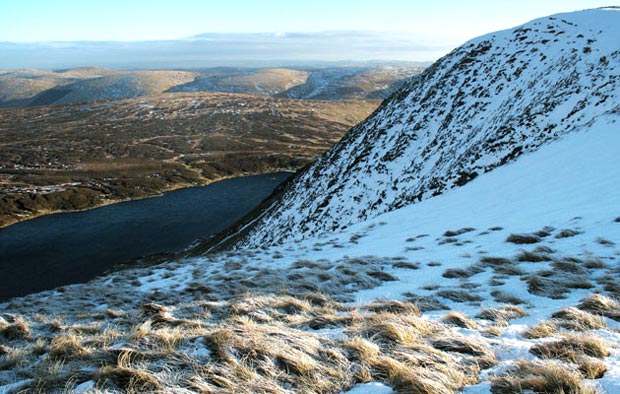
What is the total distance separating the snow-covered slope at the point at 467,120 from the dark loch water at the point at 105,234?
1083 inches

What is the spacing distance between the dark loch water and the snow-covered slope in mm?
27501

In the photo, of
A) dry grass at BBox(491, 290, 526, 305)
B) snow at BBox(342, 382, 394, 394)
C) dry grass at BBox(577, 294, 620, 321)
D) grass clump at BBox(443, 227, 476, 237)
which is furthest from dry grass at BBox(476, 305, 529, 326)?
grass clump at BBox(443, 227, 476, 237)

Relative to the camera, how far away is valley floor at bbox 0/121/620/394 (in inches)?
158

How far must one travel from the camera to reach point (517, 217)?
1298 cm

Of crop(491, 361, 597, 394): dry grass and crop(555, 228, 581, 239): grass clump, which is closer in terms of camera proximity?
crop(491, 361, 597, 394): dry grass

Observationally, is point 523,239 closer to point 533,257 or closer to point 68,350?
point 533,257

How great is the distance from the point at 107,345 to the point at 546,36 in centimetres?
4508

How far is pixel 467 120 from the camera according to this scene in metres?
32.9

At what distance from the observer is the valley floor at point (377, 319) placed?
401cm

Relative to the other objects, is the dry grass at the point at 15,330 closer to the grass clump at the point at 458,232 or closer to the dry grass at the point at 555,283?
the dry grass at the point at 555,283

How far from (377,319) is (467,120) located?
31.5 meters

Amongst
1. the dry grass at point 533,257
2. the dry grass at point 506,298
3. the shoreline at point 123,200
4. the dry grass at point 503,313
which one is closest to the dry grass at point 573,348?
the dry grass at point 503,313

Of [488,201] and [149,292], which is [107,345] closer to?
[149,292]

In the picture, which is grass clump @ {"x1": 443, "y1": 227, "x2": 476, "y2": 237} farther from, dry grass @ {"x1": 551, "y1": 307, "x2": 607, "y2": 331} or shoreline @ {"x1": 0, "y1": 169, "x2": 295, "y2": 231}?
shoreline @ {"x1": 0, "y1": 169, "x2": 295, "y2": 231}
